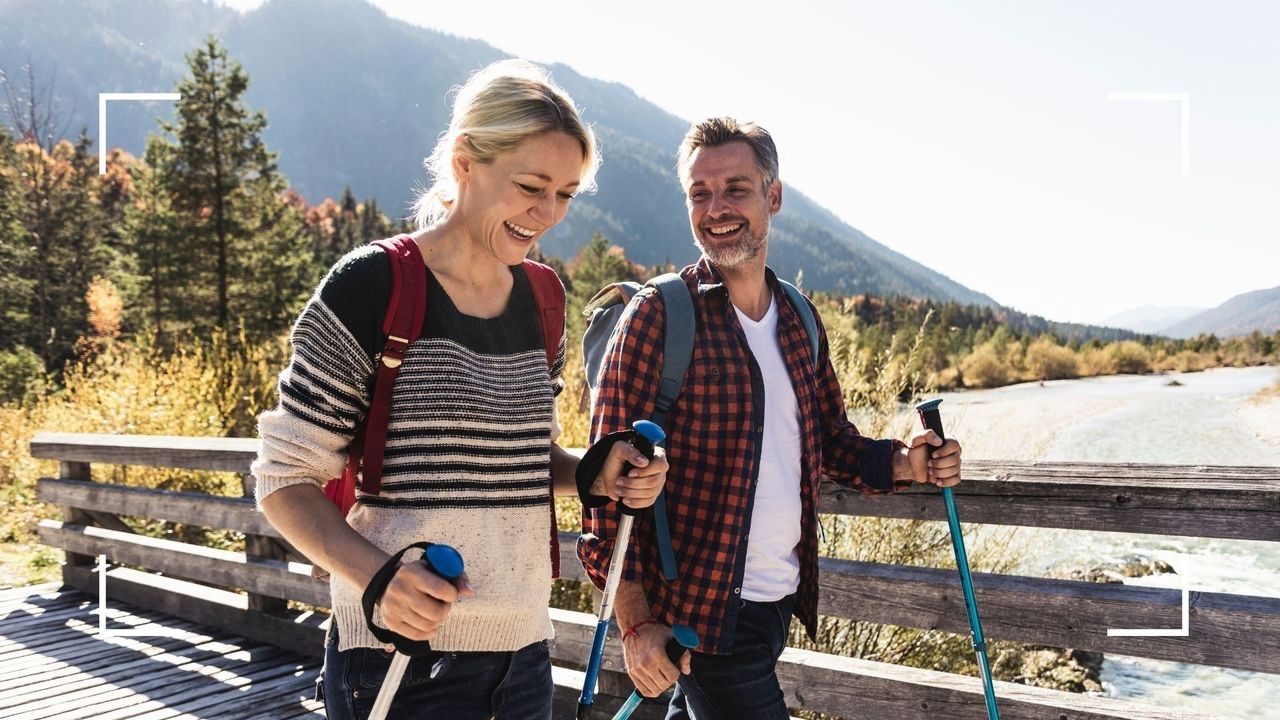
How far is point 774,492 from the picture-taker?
2031 millimetres

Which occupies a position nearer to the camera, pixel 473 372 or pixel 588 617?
pixel 473 372

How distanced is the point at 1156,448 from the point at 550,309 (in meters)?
12.6

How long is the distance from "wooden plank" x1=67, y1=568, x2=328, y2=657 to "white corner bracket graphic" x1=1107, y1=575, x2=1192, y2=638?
3.35m

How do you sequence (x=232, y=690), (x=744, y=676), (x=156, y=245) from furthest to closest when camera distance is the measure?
1. (x=156, y=245)
2. (x=232, y=690)
3. (x=744, y=676)

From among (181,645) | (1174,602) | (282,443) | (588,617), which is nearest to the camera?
(282,443)

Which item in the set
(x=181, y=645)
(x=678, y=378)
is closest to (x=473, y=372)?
(x=678, y=378)

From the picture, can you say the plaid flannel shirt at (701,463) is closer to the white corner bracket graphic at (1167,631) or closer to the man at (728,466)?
the man at (728,466)

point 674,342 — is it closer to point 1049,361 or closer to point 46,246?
point 1049,361

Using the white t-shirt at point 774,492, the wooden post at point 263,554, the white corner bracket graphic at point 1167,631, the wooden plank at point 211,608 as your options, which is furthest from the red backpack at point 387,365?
the wooden post at point 263,554

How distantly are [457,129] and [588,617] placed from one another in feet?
7.44

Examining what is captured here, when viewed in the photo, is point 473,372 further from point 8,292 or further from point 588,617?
point 8,292

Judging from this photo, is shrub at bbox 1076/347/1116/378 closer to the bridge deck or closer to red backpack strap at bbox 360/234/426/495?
the bridge deck

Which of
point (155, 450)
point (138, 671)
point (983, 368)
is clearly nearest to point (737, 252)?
point (138, 671)

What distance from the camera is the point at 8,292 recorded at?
19422mm
